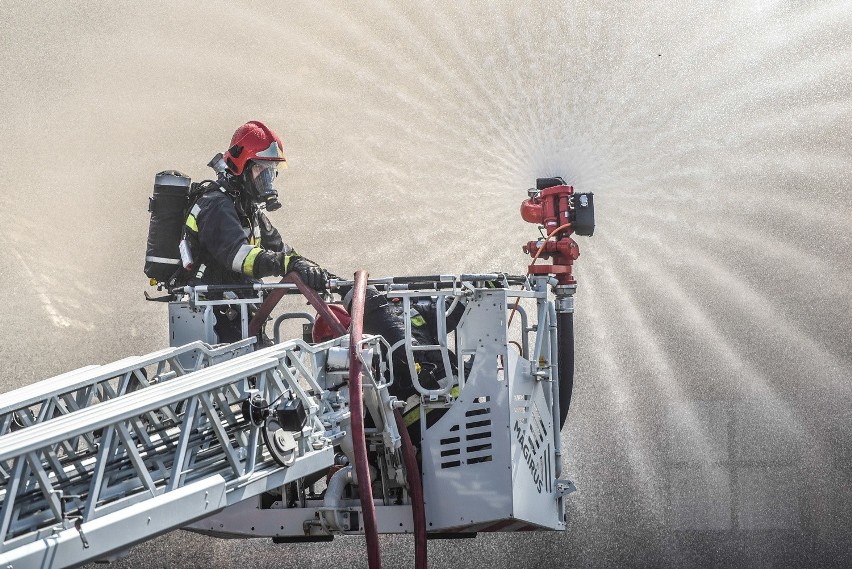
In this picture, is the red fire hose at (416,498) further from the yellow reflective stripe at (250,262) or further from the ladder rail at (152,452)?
the yellow reflective stripe at (250,262)

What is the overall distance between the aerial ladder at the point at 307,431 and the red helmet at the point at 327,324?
0.20 m

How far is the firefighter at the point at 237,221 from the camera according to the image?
334 inches

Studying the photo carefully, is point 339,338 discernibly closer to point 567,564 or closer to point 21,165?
point 567,564

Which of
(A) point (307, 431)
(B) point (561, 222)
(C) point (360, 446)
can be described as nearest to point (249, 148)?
(B) point (561, 222)

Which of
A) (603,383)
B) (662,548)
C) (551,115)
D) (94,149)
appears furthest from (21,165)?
(662,548)

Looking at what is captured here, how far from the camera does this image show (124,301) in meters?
16.7

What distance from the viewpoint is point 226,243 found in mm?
8617

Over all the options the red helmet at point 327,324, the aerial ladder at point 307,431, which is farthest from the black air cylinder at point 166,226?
the red helmet at point 327,324

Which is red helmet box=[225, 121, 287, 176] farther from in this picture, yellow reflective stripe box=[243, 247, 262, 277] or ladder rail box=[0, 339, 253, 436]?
ladder rail box=[0, 339, 253, 436]

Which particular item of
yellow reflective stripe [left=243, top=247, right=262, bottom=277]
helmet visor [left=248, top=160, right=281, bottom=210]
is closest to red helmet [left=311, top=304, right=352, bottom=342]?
yellow reflective stripe [left=243, top=247, right=262, bottom=277]

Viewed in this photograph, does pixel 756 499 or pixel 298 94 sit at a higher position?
pixel 298 94

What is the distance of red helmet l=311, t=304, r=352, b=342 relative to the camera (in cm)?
780

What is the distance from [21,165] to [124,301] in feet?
8.78

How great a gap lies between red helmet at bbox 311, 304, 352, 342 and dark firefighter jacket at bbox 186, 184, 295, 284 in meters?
0.48
